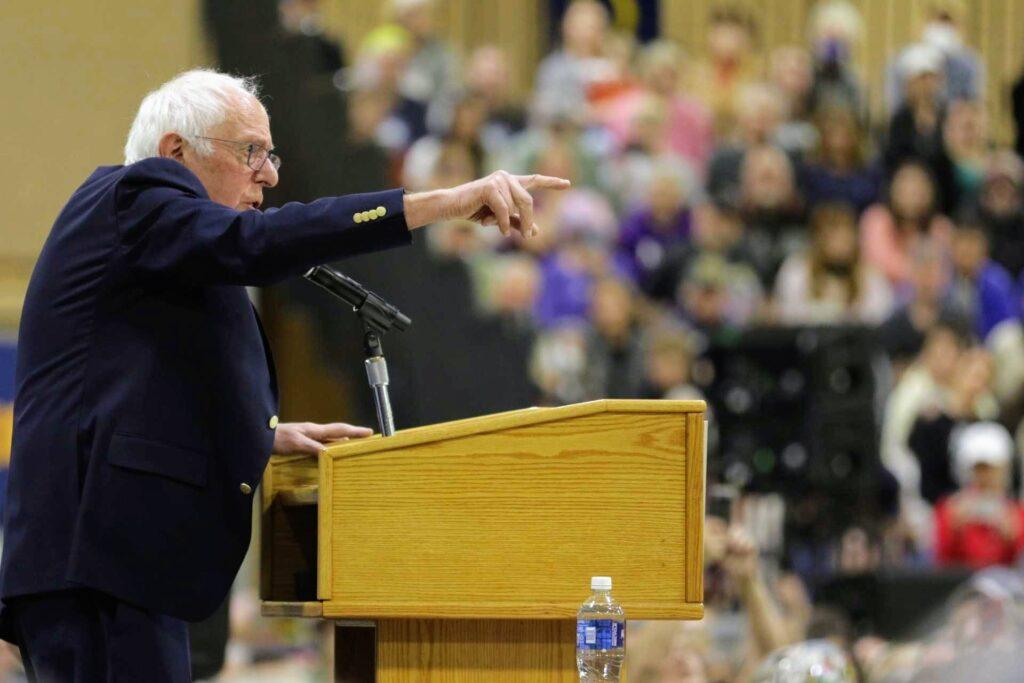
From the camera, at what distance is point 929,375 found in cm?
790

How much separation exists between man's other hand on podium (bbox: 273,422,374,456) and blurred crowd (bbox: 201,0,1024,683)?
4044 millimetres

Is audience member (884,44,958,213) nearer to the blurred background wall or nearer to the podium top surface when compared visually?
the blurred background wall

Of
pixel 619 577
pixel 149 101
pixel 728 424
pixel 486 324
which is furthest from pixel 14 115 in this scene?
pixel 619 577

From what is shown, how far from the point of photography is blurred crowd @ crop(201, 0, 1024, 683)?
7590 millimetres

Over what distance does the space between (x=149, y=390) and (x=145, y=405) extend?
3 cm

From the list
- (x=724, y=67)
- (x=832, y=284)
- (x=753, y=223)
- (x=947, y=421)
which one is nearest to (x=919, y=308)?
(x=832, y=284)

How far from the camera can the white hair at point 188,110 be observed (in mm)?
2834

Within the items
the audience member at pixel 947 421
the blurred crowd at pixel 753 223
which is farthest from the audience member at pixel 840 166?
the audience member at pixel 947 421

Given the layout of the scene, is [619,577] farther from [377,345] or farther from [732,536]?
[732,536]

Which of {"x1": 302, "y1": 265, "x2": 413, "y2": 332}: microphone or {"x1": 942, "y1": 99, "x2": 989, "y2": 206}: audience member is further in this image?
{"x1": 942, "y1": 99, "x2": 989, "y2": 206}: audience member

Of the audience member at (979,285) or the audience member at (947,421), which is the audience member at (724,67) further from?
the audience member at (947,421)

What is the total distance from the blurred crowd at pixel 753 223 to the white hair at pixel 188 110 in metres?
4.43

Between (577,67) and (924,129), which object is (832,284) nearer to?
(924,129)

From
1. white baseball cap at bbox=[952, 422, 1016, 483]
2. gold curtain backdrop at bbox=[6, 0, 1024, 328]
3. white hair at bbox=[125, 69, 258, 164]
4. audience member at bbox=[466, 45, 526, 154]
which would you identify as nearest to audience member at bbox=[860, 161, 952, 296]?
white baseball cap at bbox=[952, 422, 1016, 483]
